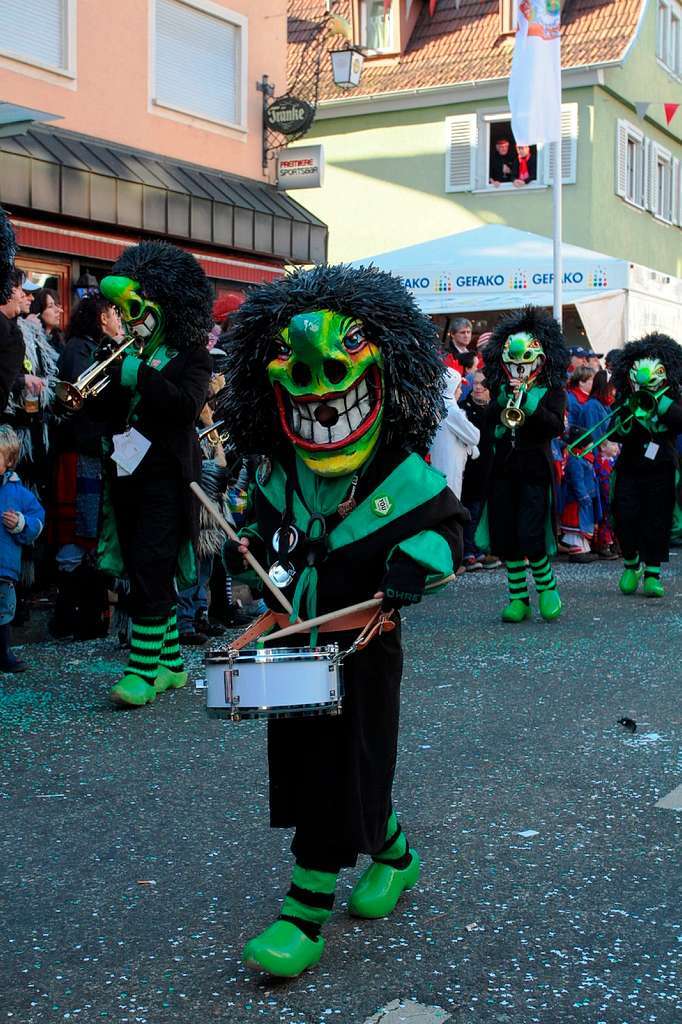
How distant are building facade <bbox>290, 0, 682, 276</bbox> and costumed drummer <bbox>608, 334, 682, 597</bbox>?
1373 cm

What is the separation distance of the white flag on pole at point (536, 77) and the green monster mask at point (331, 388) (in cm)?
1091

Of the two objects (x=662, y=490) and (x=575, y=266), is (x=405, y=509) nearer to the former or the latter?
(x=662, y=490)

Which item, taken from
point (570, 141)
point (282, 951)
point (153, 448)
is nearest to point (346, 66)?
point (570, 141)

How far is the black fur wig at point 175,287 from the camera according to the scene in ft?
20.9

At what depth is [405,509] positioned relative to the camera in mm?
3551

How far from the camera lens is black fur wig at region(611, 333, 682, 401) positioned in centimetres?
1017

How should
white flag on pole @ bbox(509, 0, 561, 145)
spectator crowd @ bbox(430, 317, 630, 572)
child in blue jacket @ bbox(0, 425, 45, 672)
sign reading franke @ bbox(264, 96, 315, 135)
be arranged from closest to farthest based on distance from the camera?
child in blue jacket @ bbox(0, 425, 45, 672) < spectator crowd @ bbox(430, 317, 630, 572) < white flag on pole @ bbox(509, 0, 561, 145) < sign reading franke @ bbox(264, 96, 315, 135)

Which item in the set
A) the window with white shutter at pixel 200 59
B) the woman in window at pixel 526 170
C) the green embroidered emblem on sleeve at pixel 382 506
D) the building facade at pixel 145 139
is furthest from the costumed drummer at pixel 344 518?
the woman in window at pixel 526 170

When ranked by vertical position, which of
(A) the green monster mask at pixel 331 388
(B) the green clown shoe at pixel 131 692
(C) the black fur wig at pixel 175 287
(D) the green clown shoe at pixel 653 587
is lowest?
(B) the green clown shoe at pixel 131 692

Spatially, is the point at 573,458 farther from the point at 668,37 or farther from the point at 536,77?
the point at 668,37

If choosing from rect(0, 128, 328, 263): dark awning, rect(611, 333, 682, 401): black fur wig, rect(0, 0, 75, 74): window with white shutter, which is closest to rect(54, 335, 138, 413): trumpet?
rect(611, 333, 682, 401): black fur wig

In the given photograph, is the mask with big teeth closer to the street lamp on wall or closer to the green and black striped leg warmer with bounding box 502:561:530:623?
the green and black striped leg warmer with bounding box 502:561:530:623

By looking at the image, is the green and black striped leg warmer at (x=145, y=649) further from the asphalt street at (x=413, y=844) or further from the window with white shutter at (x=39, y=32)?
the window with white shutter at (x=39, y=32)

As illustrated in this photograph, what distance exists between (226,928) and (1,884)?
77 centimetres
